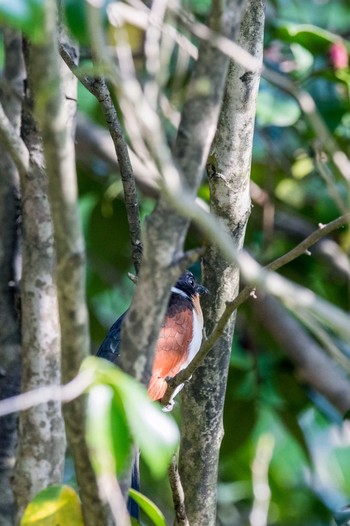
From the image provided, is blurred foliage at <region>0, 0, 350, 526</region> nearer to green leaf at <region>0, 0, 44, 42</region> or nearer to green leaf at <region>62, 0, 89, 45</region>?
green leaf at <region>62, 0, 89, 45</region>

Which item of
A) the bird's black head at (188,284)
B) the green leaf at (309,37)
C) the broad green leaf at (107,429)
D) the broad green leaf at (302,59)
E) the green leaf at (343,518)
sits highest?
the broad green leaf at (302,59)

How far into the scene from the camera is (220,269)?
2.07 m

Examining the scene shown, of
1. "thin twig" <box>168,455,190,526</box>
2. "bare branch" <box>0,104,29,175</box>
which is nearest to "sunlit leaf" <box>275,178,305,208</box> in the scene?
"bare branch" <box>0,104,29,175</box>

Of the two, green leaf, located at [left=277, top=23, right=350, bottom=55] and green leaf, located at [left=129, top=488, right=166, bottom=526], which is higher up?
green leaf, located at [left=277, top=23, right=350, bottom=55]

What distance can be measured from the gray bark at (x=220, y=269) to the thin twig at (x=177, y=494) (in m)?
0.14

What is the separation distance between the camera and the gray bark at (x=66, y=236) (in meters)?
1.04

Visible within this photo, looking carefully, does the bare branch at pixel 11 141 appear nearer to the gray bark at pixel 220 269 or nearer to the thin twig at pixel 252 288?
the gray bark at pixel 220 269

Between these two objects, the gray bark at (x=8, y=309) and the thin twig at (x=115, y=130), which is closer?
the thin twig at (x=115, y=130)

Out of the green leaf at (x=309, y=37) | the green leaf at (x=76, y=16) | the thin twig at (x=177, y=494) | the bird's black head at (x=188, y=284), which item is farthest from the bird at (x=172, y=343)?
the green leaf at (x=76, y=16)

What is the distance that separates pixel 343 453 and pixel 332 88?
2.46m

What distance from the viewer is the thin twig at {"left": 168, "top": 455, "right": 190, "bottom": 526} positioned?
70.3 inches

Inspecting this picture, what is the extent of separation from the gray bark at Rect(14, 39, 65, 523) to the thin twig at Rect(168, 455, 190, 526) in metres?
0.29

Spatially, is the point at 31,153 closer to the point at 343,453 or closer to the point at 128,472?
→ the point at 128,472

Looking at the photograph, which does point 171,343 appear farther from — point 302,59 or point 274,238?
point 302,59
